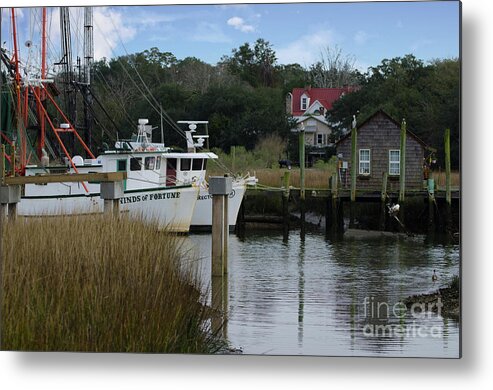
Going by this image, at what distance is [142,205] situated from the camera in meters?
10.2

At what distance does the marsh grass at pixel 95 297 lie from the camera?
6.26 m

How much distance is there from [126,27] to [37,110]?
1.62 m

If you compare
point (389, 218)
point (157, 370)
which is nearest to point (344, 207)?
point (389, 218)

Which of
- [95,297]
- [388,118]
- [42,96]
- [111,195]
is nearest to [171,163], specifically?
[388,118]

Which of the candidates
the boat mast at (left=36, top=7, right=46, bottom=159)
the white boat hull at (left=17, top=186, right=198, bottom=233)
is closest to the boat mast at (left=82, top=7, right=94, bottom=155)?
the boat mast at (left=36, top=7, right=46, bottom=159)

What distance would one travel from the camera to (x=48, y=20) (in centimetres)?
698

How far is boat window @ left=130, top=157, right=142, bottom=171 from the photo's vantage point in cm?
1358

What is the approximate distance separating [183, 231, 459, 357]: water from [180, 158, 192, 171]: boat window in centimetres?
206

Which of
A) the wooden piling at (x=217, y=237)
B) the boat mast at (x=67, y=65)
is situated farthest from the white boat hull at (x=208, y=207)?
the boat mast at (x=67, y=65)

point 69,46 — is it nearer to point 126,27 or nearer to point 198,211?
point 126,27

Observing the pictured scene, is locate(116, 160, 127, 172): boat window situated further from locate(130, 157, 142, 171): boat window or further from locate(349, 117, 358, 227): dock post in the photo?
locate(349, 117, 358, 227): dock post

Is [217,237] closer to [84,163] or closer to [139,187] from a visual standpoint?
[84,163]

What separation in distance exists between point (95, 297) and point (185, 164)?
8.25 m

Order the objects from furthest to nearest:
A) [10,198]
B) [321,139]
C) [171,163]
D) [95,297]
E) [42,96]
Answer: [171,163] → [321,139] → [42,96] → [10,198] → [95,297]
